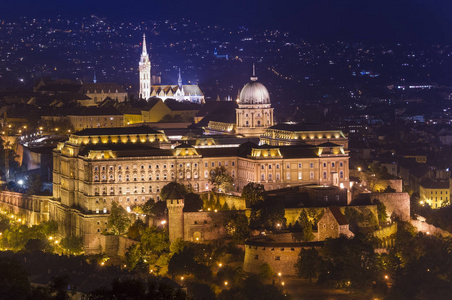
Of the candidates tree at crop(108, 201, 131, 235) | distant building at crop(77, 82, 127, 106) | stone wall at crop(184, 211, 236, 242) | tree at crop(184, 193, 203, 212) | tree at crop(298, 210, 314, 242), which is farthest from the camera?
distant building at crop(77, 82, 127, 106)

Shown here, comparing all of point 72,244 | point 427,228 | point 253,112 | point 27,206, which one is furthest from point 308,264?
point 253,112

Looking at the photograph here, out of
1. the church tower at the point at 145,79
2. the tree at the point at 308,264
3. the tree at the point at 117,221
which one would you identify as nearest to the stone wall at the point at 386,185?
the tree at the point at 117,221

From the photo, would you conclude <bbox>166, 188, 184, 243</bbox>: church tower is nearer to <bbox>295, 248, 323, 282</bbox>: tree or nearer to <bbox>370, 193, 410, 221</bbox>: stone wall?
<bbox>295, 248, 323, 282</bbox>: tree

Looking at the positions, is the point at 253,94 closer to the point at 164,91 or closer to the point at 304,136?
the point at 304,136

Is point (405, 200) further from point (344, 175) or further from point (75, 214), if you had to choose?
point (75, 214)

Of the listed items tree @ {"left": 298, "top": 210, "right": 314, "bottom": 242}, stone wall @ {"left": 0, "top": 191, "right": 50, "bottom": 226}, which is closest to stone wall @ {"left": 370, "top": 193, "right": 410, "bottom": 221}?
tree @ {"left": 298, "top": 210, "right": 314, "bottom": 242}

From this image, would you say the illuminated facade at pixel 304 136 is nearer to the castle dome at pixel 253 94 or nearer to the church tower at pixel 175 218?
the castle dome at pixel 253 94

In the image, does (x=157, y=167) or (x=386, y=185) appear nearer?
(x=157, y=167)

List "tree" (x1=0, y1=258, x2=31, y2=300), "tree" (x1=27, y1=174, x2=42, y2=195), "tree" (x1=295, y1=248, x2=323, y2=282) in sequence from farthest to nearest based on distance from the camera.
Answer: "tree" (x1=27, y1=174, x2=42, y2=195), "tree" (x1=295, y1=248, x2=323, y2=282), "tree" (x1=0, y1=258, x2=31, y2=300)
